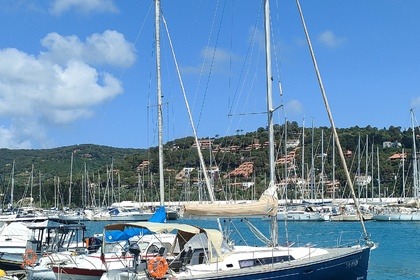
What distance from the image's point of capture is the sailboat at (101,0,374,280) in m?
21.2

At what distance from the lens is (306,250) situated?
23859 mm

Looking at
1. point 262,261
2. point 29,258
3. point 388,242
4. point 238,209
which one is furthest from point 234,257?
point 388,242

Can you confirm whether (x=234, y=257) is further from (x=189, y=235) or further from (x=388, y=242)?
(x=388, y=242)

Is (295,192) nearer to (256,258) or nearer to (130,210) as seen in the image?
(130,210)

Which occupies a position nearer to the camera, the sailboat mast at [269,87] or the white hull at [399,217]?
Answer: the sailboat mast at [269,87]

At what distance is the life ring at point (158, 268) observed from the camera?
20.5 metres

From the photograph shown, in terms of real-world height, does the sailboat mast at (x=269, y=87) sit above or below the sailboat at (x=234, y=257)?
above

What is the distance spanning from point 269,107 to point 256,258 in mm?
6565

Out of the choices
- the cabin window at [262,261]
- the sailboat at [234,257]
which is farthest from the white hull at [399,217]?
the cabin window at [262,261]

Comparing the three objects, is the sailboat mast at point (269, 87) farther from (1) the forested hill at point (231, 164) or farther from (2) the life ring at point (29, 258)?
(1) the forested hill at point (231, 164)


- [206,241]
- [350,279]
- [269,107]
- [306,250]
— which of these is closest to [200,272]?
[206,241]

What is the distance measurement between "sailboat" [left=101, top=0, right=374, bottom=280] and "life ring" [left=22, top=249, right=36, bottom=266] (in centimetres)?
404

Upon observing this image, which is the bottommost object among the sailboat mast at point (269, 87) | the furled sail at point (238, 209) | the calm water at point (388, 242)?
the calm water at point (388, 242)

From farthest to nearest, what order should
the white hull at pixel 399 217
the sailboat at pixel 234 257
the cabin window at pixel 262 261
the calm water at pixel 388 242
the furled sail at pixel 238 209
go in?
the white hull at pixel 399 217
the calm water at pixel 388 242
the furled sail at pixel 238 209
the cabin window at pixel 262 261
the sailboat at pixel 234 257
